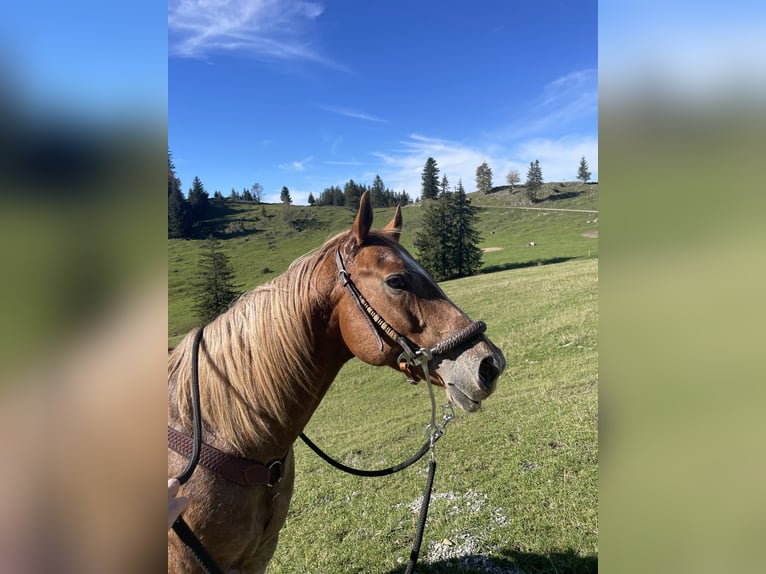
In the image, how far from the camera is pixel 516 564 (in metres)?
3.60

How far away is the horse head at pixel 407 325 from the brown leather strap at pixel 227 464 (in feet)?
2.44

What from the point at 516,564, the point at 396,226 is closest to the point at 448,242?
the point at 516,564

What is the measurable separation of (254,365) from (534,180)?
88099 mm

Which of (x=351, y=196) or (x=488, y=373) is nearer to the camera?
(x=488, y=373)

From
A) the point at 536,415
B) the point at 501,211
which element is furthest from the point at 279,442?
the point at 501,211

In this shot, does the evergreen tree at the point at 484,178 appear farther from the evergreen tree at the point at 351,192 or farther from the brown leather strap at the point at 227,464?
the brown leather strap at the point at 227,464

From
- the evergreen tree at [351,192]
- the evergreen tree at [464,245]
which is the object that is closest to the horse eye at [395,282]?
the evergreen tree at [464,245]

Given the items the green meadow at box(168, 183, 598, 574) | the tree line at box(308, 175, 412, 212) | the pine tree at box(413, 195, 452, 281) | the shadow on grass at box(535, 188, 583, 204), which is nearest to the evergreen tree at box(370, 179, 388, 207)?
the tree line at box(308, 175, 412, 212)

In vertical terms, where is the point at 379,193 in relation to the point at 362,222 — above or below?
above

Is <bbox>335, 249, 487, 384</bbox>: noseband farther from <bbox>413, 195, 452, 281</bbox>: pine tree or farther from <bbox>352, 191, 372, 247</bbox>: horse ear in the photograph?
<bbox>413, 195, 452, 281</bbox>: pine tree

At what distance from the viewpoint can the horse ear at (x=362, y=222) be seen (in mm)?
2232

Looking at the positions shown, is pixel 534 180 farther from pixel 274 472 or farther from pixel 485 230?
pixel 274 472
